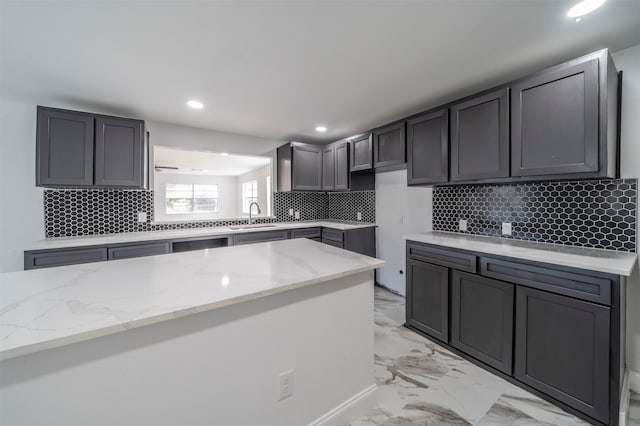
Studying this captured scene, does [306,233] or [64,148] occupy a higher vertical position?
[64,148]

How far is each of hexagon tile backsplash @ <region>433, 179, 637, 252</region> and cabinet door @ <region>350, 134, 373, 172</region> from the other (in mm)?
1102

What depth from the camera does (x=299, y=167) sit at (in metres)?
3.99

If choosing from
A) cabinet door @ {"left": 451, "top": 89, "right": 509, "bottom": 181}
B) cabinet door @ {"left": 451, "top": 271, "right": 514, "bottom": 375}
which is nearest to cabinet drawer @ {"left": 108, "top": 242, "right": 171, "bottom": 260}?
cabinet door @ {"left": 451, "top": 271, "right": 514, "bottom": 375}

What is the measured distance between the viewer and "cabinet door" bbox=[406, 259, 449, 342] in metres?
2.27

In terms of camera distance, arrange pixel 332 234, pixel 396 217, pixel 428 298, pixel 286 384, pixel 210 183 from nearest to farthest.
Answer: pixel 286 384 → pixel 428 298 → pixel 396 217 → pixel 332 234 → pixel 210 183

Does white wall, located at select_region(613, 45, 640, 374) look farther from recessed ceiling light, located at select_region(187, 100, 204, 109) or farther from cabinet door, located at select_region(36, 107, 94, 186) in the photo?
cabinet door, located at select_region(36, 107, 94, 186)

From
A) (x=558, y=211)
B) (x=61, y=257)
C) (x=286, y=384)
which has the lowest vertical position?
(x=286, y=384)

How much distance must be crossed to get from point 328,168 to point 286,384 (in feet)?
10.5

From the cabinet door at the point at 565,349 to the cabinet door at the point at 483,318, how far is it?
70mm

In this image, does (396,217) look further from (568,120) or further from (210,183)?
(210,183)

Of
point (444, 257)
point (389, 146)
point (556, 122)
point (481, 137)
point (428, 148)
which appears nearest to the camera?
point (556, 122)

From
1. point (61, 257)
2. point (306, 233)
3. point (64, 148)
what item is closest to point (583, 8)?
point (306, 233)

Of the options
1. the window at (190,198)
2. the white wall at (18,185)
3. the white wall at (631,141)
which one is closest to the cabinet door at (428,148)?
the white wall at (631,141)

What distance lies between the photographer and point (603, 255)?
66.5 inches
